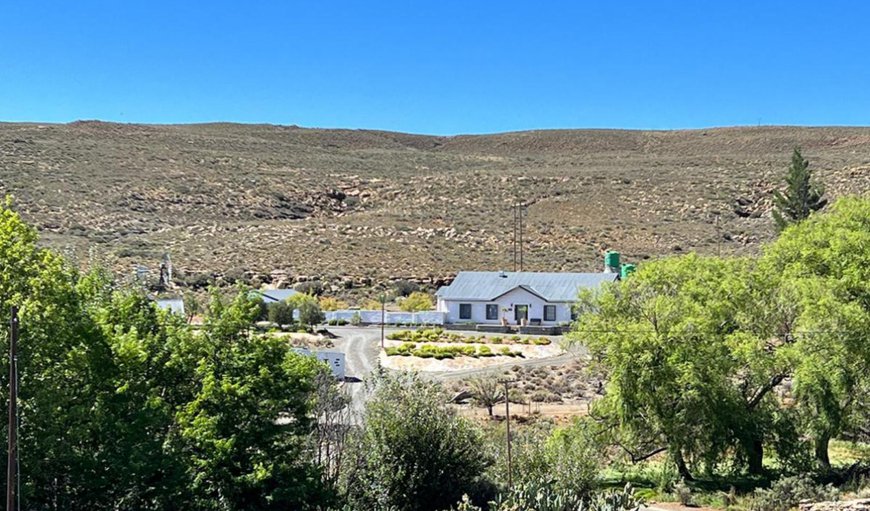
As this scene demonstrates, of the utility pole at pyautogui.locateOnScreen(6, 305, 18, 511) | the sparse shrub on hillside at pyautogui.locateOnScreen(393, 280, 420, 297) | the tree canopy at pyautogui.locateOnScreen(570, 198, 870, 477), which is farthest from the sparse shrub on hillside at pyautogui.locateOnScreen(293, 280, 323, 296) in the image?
the utility pole at pyautogui.locateOnScreen(6, 305, 18, 511)

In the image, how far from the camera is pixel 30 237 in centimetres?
1439

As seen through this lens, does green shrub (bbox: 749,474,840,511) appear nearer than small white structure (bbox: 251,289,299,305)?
Yes

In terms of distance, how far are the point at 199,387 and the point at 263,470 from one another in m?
2.21

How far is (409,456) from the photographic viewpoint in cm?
1650

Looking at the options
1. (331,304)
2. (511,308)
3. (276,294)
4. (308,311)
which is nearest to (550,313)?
(511,308)

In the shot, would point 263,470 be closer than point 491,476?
Yes

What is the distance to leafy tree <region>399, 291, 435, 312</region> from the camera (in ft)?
177

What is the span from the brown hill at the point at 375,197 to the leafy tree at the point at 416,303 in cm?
643

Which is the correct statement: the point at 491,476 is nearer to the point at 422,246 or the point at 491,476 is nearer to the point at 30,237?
the point at 30,237

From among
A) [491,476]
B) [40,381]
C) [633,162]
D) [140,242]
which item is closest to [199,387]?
[40,381]

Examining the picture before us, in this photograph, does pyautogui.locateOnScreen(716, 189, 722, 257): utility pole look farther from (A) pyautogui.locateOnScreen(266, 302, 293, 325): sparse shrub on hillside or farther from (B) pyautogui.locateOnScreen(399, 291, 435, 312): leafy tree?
(A) pyautogui.locateOnScreen(266, 302, 293, 325): sparse shrub on hillside

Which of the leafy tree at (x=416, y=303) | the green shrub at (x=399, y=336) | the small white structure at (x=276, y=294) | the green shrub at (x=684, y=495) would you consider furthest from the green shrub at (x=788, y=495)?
the small white structure at (x=276, y=294)

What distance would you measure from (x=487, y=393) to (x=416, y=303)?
80.7 feet

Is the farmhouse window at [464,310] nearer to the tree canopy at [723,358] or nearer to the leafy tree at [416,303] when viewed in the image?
the leafy tree at [416,303]
